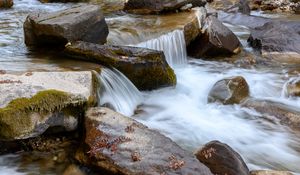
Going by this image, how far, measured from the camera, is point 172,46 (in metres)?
11.6

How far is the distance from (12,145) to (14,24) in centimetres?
780

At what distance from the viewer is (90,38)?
384 inches

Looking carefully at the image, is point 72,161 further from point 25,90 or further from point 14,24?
point 14,24

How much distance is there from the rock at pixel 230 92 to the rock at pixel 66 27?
10.7ft

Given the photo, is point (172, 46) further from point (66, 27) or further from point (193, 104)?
point (66, 27)

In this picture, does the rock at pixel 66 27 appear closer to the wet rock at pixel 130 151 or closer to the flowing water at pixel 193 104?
the flowing water at pixel 193 104

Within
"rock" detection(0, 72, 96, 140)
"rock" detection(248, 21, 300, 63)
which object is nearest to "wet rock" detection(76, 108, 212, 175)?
"rock" detection(0, 72, 96, 140)

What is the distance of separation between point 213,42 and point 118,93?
4.89 meters

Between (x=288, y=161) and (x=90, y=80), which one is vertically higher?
(x=90, y=80)

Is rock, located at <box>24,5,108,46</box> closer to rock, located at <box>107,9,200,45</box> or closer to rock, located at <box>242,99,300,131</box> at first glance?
rock, located at <box>107,9,200,45</box>

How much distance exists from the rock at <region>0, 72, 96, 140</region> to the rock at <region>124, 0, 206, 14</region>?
749cm

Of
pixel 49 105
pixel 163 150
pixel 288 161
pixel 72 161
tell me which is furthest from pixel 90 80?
pixel 288 161

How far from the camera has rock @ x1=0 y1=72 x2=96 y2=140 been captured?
19.2 feet

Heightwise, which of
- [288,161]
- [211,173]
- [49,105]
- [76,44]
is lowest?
[288,161]
